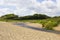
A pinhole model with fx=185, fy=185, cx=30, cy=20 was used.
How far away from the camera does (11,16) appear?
9100 cm

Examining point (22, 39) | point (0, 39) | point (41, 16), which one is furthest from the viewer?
point (41, 16)

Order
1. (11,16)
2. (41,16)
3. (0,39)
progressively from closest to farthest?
(0,39)
(41,16)
(11,16)

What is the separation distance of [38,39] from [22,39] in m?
1.41

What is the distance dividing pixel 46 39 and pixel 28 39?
1.61 m

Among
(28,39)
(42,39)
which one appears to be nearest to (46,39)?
(42,39)

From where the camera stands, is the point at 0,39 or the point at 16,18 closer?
the point at 0,39

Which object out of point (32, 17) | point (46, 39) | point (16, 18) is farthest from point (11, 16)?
point (46, 39)

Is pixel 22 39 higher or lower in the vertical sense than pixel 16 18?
higher

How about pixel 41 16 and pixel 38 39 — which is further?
pixel 41 16

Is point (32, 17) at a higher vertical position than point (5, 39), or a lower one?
lower

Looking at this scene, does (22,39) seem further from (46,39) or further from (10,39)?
(46,39)

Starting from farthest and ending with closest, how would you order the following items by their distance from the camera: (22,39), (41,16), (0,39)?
(41,16)
(22,39)
(0,39)

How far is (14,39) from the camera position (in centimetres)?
1445

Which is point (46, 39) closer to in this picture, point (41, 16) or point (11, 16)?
Result: point (41, 16)
